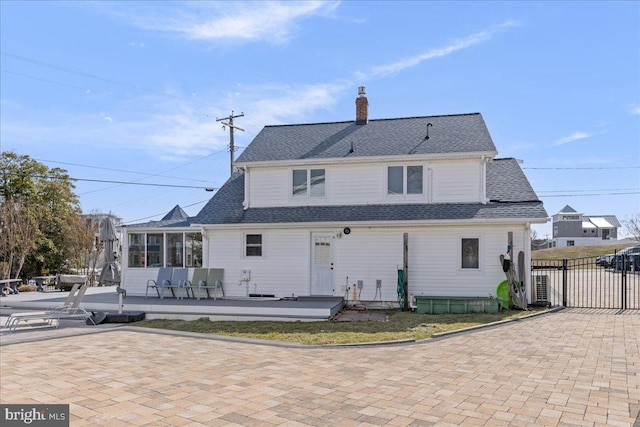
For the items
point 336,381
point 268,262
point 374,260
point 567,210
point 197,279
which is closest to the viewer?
point 336,381

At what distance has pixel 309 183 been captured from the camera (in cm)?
1652

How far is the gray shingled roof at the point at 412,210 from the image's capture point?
14.3 metres

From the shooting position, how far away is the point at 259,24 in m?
13.1

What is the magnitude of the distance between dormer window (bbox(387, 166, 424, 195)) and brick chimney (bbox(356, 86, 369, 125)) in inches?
152

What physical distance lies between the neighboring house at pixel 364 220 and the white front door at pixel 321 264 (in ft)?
0.12

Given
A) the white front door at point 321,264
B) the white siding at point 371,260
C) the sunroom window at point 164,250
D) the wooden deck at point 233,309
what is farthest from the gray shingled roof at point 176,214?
the white front door at point 321,264

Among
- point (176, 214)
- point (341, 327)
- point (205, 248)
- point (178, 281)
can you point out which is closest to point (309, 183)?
point (205, 248)

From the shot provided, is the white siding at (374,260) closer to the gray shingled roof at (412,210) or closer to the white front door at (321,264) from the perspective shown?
the white front door at (321,264)

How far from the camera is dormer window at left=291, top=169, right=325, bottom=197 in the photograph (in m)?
16.5

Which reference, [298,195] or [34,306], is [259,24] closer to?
[298,195]

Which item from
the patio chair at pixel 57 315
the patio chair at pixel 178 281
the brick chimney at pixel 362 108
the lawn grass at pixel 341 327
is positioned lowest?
the lawn grass at pixel 341 327

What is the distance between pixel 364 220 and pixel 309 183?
2.91m

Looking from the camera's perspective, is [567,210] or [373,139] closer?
[373,139]

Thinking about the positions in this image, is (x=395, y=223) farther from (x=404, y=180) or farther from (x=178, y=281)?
(x=178, y=281)
